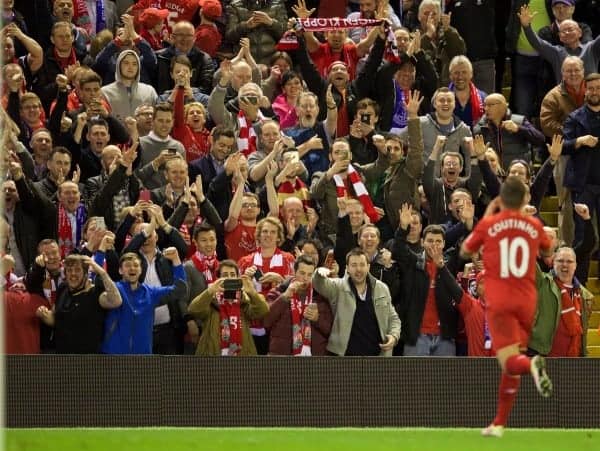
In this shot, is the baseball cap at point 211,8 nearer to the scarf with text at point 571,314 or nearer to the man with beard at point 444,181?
the man with beard at point 444,181

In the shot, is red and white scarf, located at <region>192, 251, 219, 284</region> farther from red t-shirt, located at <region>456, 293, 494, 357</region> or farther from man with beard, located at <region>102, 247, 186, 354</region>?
red t-shirt, located at <region>456, 293, 494, 357</region>

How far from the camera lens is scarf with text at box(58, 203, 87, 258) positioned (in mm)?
17234

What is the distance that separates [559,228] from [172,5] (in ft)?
19.4

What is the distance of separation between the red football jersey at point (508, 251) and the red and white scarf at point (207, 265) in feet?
13.9

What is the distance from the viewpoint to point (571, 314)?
55.1 feet

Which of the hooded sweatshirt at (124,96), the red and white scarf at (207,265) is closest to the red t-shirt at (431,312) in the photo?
the red and white scarf at (207,265)

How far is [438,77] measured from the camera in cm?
2047

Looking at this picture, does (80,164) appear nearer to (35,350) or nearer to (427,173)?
(35,350)

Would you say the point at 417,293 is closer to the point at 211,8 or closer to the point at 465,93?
the point at 465,93

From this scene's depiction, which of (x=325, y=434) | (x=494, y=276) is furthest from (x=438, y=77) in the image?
(x=494, y=276)

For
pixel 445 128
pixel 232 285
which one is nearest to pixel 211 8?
pixel 445 128

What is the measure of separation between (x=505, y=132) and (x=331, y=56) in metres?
2.54

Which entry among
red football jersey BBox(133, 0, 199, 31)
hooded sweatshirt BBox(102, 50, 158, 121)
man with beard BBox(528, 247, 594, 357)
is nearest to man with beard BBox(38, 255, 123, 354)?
hooded sweatshirt BBox(102, 50, 158, 121)

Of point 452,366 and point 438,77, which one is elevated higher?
point 438,77
